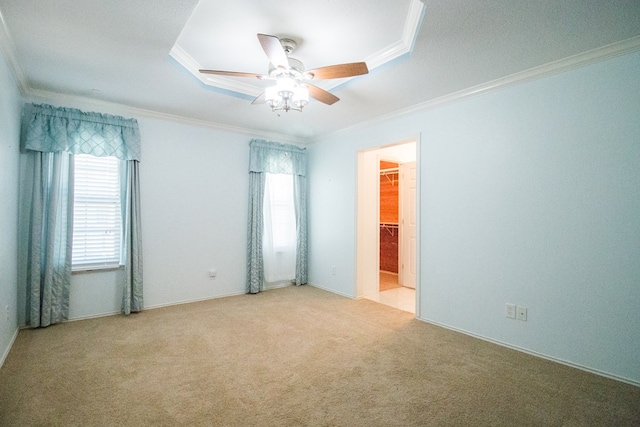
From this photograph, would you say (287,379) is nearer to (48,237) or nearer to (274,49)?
(274,49)

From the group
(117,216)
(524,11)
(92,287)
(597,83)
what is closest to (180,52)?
(117,216)

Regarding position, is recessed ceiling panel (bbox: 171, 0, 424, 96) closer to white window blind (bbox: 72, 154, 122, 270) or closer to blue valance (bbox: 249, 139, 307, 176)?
white window blind (bbox: 72, 154, 122, 270)

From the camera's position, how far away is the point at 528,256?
2.66 m

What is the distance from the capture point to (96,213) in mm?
3457

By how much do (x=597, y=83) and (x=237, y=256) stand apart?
4326mm

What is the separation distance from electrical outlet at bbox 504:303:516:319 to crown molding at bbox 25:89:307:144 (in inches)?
152

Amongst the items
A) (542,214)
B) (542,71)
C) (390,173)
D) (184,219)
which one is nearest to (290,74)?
(542,71)

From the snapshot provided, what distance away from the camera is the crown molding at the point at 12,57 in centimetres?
208

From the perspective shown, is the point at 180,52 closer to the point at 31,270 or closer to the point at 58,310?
the point at 31,270

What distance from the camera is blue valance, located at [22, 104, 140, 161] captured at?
3.05 m

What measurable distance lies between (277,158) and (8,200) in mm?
3063

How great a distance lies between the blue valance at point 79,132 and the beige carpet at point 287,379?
188 centimetres

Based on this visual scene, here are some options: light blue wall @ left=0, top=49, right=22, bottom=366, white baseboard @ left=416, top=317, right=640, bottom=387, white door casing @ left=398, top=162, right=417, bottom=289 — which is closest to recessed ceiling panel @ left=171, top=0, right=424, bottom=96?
light blue wall @ left=0, top=49, right=22, bottom=366

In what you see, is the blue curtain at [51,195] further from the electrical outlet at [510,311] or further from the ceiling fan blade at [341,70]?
the electrical outlet at [510,311]
